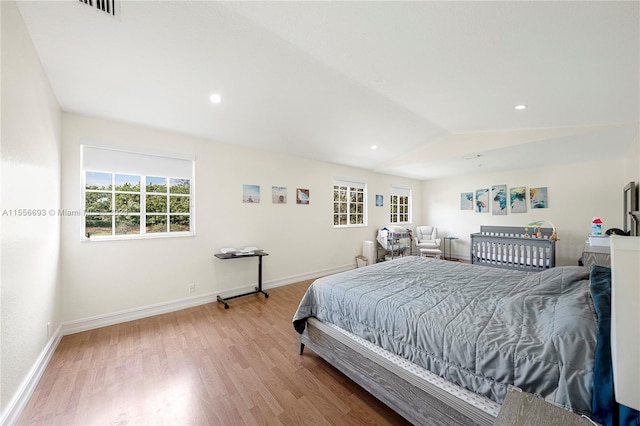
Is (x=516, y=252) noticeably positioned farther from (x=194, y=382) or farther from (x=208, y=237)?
(x=208, y=237)

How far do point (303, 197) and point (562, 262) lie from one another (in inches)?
218

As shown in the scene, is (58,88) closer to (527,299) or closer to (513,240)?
(527,299)

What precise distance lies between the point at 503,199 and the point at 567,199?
107 centimetres

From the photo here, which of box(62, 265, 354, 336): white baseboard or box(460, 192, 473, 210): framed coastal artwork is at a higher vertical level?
box(460, 192, 473, 210): framed coastal artwork

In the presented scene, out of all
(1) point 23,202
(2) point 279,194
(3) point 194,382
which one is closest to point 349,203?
(2) point 279,194

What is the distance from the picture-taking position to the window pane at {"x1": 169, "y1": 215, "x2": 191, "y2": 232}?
337 cm

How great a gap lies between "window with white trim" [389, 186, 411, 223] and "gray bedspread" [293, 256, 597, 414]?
163 inches

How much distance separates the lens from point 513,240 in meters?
4.20

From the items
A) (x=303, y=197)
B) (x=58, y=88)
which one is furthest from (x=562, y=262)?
(x=58, y=88)

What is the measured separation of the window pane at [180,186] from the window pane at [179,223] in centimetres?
36

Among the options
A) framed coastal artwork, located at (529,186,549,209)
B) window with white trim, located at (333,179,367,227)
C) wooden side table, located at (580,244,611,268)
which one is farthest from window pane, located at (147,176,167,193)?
framed coastal artwork, located at (529,186,549,209)

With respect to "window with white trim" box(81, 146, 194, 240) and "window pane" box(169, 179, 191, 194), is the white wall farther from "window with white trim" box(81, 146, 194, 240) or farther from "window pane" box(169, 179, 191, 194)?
A: "window pane" box(169, 179, 191, 194)

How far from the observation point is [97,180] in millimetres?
2867

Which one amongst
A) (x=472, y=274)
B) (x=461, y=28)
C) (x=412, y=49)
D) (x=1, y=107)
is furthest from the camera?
(x=472, y=274)
